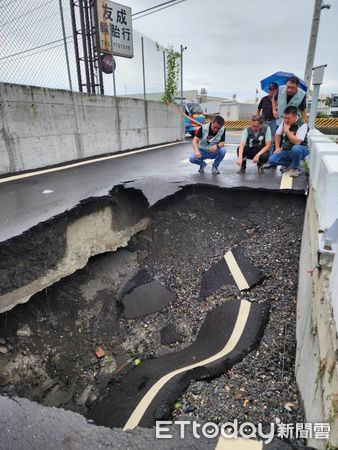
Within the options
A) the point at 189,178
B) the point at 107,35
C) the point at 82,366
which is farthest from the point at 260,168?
the point at 107,35

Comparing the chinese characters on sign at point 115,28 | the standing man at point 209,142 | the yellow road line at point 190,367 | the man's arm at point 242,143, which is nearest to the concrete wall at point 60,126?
the chinese characters on sign at point 115,28

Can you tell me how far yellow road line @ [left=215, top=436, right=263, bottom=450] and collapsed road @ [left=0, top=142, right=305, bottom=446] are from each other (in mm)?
265

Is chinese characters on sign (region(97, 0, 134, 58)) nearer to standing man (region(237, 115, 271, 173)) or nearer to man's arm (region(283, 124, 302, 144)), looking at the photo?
standing man (region(237, 115, 271, 173))

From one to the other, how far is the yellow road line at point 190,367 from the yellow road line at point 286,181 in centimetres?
239

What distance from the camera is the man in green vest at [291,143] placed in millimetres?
5270

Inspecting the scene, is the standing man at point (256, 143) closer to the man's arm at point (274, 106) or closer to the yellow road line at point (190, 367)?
the man's arm at point (274, 106)

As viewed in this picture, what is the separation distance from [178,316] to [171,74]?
38.6 ft

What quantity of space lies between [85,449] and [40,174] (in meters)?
5.74

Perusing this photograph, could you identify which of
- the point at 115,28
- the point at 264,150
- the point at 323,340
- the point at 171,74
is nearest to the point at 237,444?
the point at 323,340

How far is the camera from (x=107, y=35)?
10102mm

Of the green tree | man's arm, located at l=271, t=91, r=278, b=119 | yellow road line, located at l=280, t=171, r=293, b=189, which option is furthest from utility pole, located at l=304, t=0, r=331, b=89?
yellow road line, located at l=280, t=171, r=293, b=189

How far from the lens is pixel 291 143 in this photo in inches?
217

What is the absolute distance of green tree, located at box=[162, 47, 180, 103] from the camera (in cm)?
1266

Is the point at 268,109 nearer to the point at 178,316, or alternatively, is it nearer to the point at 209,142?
the point at 209,142
